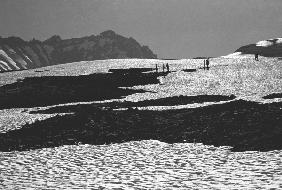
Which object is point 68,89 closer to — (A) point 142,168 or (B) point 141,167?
(B) point 141,167

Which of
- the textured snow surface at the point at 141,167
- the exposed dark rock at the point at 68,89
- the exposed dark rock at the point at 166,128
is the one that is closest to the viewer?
the textured snow surface at the point at 141,167

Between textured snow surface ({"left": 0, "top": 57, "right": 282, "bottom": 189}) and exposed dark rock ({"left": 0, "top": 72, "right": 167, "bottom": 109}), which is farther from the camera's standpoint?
exposed dark rock ({"left": 0, "top": 72, "right": 167, "bottom": 109})

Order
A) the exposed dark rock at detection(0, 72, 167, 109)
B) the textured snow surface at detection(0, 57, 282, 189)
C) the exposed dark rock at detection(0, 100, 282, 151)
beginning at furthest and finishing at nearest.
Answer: the exposed dark rock at detection(0, 72, 167, 109), the exposed dark rock at detection(0, 100, 282, 151), the textured snow surface at detection(0, 57, 282, 189)

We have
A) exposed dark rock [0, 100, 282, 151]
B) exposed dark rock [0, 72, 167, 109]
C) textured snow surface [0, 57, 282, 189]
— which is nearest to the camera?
textured snow surface [0, 57, 282, 189]

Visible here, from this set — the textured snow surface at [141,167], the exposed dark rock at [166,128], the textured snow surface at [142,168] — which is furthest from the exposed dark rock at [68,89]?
the textured snow surface at [142,168]

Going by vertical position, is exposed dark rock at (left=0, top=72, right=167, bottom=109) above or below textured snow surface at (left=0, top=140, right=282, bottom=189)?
above

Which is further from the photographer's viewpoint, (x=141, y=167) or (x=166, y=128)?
(x=166, y=128)

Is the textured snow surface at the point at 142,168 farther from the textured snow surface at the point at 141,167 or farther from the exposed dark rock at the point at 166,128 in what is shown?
the exposed dark rock at the point at 166,128

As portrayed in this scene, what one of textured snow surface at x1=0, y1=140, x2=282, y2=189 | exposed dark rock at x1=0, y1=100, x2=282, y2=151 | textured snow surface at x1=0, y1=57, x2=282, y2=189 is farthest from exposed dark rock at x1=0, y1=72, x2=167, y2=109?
textured snow surface at x1=0, y1=140, x2=282, y2=189

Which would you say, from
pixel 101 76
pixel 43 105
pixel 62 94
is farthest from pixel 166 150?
pixel 101 76

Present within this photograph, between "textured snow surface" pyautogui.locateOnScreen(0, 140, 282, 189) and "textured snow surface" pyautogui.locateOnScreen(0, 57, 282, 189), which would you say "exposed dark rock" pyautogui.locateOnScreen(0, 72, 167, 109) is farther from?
"textured snow surface" pyautogui.locateOnScreen(0, 140, 282, 189)

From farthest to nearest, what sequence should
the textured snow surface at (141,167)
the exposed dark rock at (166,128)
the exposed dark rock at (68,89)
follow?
the exposed dark rock at (68,89), the exposed dark rock at (166,128), the textured snow surface at (141,167)

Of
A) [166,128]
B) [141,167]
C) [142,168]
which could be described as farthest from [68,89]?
[142,168]

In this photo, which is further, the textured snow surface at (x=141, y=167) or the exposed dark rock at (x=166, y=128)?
the exposed dark rock at (x=166, y=128)
